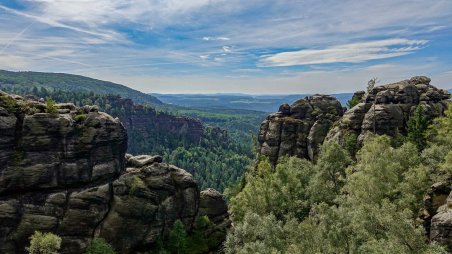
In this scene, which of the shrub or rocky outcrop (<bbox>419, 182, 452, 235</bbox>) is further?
the shrub

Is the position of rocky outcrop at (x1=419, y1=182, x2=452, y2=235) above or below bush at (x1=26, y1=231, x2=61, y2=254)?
above

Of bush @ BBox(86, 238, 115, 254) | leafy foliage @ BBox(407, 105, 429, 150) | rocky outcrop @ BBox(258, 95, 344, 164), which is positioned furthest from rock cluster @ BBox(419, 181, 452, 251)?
rocky outcrop @ BBox(258, 95, 344, 164)

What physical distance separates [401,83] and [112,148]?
10340 cm

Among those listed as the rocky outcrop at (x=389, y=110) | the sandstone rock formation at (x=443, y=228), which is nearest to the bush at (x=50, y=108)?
the sandstone rock formation at (x=443, y=228)

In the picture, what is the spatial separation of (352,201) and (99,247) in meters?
48.2

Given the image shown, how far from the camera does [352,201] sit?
70.1 meters

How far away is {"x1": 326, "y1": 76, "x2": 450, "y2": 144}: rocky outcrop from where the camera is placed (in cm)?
11588

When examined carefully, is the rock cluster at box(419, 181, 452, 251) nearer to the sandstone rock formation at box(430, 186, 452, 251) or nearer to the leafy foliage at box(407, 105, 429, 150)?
the sandstone rock formation at box(430, 186, 452, 251)

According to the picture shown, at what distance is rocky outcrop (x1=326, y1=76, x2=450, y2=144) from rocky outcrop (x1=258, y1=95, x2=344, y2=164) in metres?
8.13

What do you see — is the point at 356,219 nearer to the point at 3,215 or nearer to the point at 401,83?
the point at 3,215

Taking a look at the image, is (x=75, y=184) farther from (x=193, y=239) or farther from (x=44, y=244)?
(x=193, y=239)

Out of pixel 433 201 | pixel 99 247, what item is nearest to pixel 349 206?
pixel 433 201

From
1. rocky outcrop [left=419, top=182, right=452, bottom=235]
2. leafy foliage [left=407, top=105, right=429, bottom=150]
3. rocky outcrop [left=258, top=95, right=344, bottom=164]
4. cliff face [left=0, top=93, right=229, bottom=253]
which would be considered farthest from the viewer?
rocky outcrop [left=258, top=95, right=344, bottom=164]

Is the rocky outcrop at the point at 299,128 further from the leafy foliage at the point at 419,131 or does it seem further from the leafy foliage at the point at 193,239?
the leafy foliage at the point at 193,239
